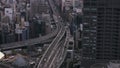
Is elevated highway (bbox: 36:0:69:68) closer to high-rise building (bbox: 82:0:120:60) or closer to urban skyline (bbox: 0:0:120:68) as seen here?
urban skyline (bbox: 0:0:120:68)

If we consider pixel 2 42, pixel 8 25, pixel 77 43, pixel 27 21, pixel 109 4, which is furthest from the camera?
pixel 27 21

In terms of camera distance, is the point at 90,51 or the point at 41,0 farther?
the point at 41,0

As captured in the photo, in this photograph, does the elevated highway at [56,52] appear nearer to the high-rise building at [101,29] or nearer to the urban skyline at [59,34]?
the urban skyline at [59,34]

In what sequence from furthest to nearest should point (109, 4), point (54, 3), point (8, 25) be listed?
point (54, 3) < point (8, 25) < point (109, 4)

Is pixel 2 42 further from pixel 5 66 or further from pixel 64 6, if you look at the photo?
pixel 64 6

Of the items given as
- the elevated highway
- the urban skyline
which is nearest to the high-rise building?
the urban skyline

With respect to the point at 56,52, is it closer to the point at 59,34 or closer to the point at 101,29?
the point at 59,34

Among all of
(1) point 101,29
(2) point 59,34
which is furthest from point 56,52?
(1) point 101,29

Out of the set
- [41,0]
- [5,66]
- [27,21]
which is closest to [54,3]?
[41,0]
